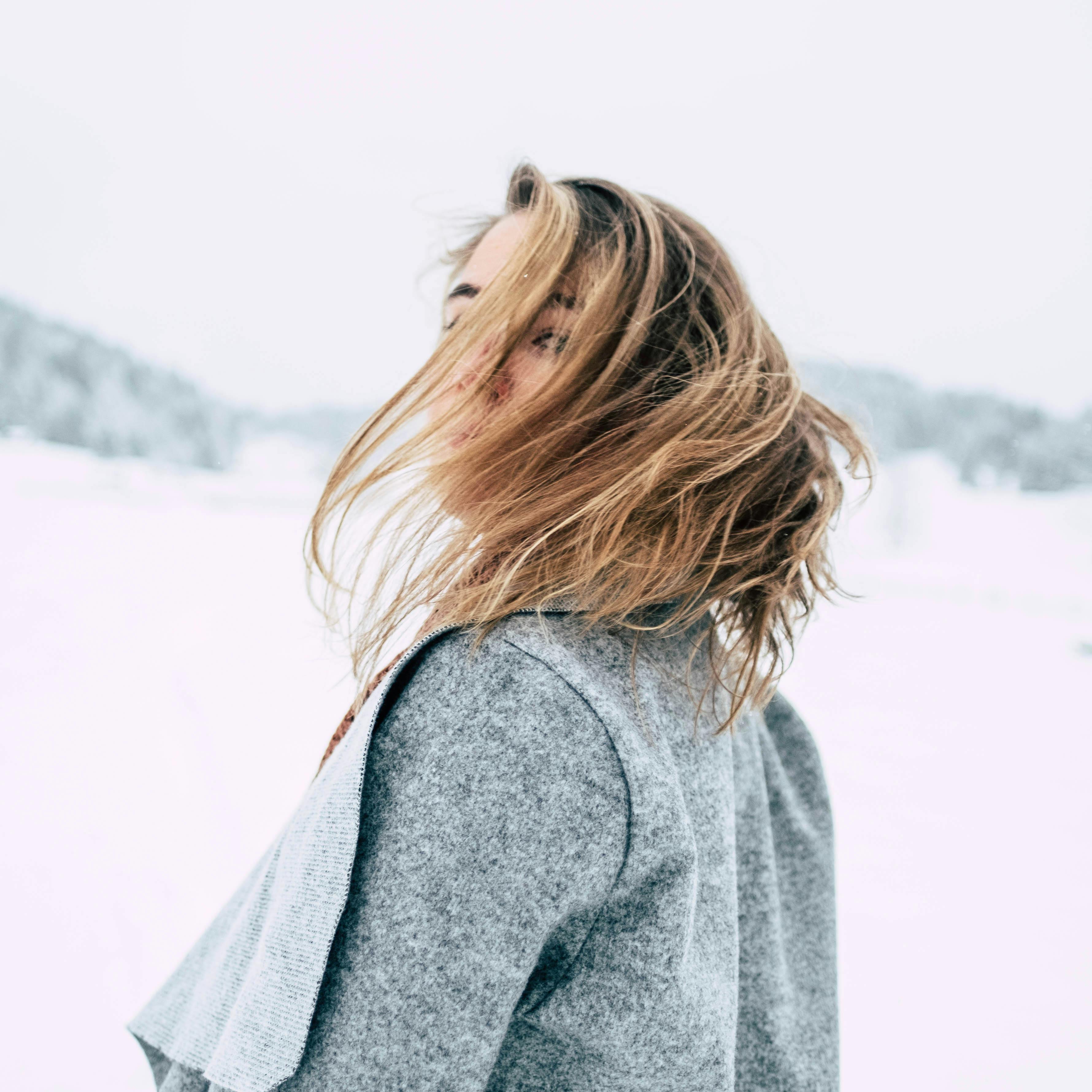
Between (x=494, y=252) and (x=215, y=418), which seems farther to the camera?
(x=215, y=418)

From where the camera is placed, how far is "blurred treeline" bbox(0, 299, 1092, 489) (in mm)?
1401

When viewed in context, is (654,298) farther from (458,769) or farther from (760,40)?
(760,40)

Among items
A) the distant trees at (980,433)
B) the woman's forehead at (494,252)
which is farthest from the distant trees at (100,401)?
the distant trees at (980,433)

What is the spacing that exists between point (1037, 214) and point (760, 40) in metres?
0.76

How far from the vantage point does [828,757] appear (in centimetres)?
128

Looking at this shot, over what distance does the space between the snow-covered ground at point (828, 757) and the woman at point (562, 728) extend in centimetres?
21

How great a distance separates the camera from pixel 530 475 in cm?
35

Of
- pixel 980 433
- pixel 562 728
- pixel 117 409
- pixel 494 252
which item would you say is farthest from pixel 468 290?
pixel 117 409

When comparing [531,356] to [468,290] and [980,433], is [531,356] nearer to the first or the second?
[468,290]

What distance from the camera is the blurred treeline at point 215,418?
1.40 m

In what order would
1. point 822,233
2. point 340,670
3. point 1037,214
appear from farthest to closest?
1. point 822,233
2. point 340,670
3. point 1037,214

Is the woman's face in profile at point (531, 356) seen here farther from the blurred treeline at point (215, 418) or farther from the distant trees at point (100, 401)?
the distant trees at point (100, 401)

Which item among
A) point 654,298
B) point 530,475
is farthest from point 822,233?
point 530,475

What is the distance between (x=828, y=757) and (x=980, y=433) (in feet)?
2.66
